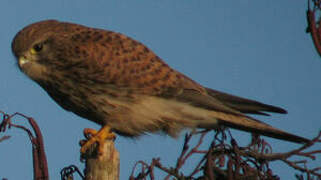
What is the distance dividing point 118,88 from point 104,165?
1.29m

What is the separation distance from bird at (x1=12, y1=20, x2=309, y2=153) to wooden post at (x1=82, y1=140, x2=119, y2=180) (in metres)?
0.89

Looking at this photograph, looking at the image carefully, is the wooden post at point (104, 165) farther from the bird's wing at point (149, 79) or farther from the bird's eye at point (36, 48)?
the bird's eye at point (36, 48)

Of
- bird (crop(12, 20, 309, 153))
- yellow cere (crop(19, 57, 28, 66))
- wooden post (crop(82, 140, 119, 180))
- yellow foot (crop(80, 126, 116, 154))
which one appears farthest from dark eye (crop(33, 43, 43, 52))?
wooden post (crop(82, 140, 119, 180))

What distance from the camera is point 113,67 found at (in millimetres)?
3811

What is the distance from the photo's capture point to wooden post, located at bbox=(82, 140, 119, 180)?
8.10 ft

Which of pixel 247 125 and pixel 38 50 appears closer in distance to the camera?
pixel 247 125

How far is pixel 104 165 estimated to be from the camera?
2.50 m

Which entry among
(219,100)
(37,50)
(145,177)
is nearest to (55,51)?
(37,50)

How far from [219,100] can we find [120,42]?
0.96 m

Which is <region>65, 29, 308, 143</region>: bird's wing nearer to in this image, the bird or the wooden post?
the bird

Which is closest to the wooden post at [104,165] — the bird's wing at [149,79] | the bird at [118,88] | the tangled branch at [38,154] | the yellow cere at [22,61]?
the tangled branch at [38,154]

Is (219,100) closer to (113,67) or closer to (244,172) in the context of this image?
(113,67)

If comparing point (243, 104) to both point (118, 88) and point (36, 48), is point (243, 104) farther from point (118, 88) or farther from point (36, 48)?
point (36, 48)

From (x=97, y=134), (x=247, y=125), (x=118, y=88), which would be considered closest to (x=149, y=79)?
(x=118, y=88)
